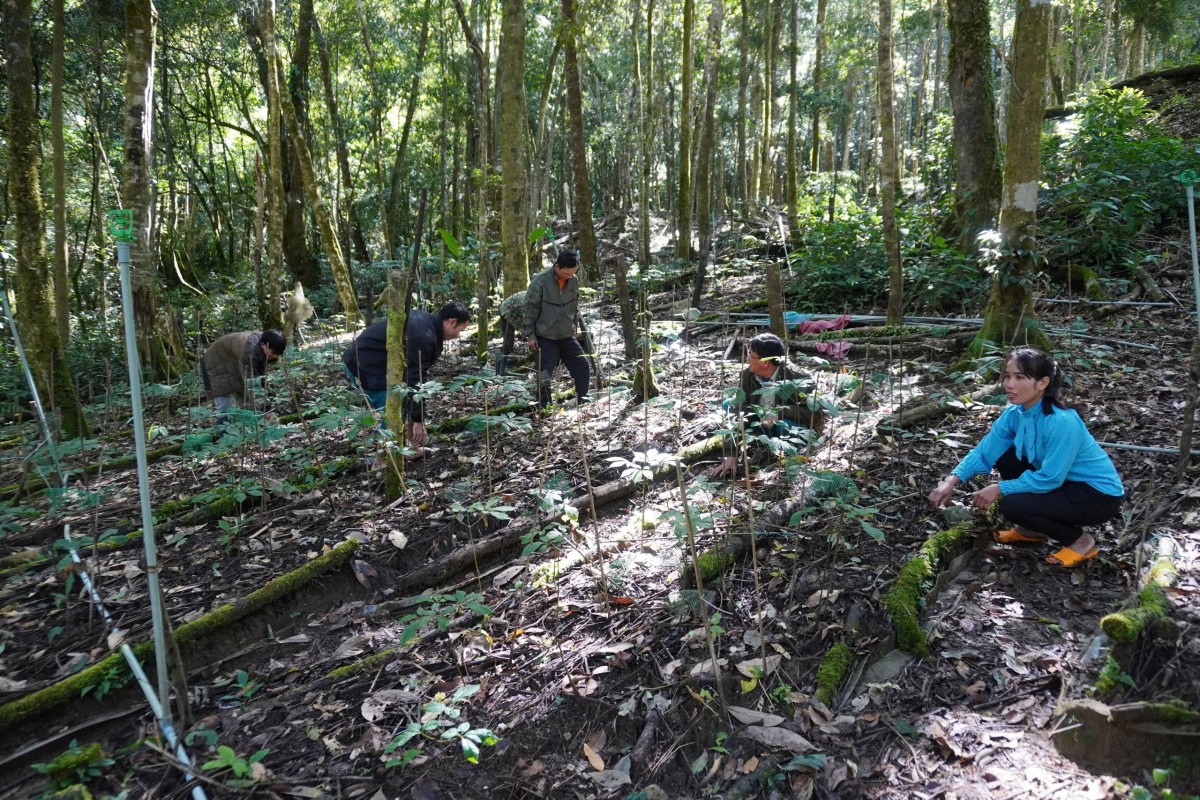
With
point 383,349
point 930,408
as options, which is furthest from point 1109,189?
point 383,349

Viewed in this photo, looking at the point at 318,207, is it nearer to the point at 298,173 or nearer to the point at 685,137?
the point at 298,173

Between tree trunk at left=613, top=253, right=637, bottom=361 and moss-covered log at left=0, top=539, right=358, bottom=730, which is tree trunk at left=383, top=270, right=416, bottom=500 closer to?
moss-covered log at left=0, top=539, right=358, bottom=730

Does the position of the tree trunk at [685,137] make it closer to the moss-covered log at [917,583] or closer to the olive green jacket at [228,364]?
the olive green jacket at [228,364]

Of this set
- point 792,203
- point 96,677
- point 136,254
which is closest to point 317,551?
point 96,677

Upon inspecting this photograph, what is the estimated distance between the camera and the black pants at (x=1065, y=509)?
330cm

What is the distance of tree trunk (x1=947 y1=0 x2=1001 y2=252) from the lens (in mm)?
8438

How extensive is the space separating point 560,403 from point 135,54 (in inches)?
212

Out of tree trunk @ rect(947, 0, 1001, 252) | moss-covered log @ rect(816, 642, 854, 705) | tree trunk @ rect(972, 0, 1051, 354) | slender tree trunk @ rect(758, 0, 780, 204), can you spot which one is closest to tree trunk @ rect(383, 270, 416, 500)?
moss-covered log @ rect(816, 642, 854, 705)

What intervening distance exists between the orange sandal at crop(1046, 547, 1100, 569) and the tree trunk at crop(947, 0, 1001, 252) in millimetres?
6346

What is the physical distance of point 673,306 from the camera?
11.9 m

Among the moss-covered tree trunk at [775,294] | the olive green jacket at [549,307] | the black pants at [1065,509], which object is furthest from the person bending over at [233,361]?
the black pants at [1065,509]

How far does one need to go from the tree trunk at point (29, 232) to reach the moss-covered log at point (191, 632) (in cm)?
445

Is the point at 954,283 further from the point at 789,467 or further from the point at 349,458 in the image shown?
the point at 349,458

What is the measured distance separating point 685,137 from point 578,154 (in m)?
3.81
